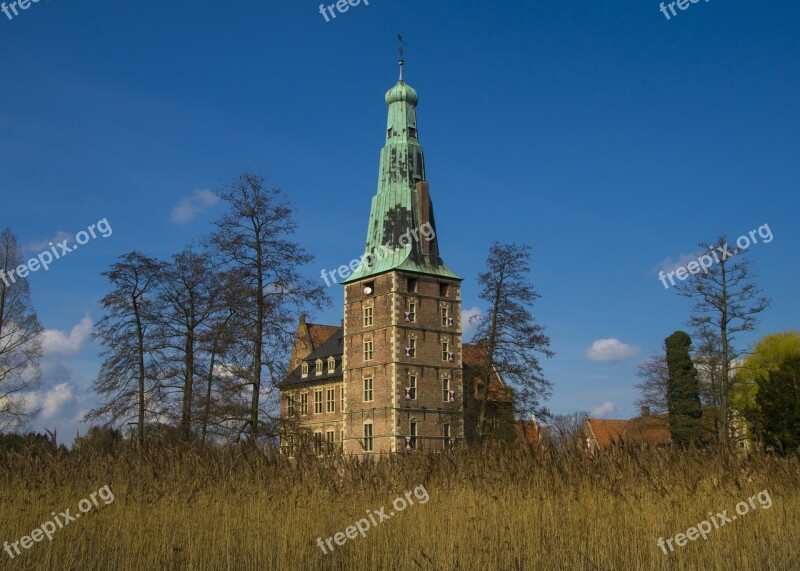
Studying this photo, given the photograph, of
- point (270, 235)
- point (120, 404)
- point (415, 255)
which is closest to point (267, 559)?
point (270, 235)

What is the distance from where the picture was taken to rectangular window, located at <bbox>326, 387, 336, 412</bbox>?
6122 cm

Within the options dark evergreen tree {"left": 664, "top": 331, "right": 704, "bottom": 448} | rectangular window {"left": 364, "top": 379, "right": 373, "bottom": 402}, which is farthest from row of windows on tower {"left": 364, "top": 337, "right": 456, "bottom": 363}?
dark evergreen tree {"left": 664, "top": 331, "right": 704, "bottom": 448}

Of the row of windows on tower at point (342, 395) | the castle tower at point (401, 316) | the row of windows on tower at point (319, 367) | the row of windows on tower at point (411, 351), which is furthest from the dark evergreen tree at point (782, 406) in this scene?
the row of windows on tower at point (319, 367)

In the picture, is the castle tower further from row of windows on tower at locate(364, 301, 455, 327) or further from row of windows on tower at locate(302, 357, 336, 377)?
row of windows on tower at locate(302, 357, 336, 377)

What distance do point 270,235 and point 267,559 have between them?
60.4 feet

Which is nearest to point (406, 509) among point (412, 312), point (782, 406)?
point (782, 406)

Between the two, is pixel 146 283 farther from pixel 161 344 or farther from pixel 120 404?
pixel 120 404

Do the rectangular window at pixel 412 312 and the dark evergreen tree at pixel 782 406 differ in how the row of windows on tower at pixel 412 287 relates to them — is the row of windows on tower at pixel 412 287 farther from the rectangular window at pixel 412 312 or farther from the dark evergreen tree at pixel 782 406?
the dark evergreen tree at pixel 782 406

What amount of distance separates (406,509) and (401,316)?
42273 mm

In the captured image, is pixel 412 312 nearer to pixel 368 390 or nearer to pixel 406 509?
pixel 368 390

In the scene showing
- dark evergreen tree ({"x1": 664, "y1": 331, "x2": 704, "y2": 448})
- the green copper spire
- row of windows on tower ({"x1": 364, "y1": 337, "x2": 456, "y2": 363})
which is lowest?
dark evergreen tree ({"x1": 664, "y1": 331, "x2": 704, "y2": 448})
